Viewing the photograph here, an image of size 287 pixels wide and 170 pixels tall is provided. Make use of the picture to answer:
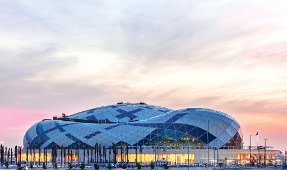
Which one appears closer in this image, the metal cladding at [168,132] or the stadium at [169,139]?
the stadium at [169,139]

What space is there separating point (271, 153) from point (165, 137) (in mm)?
38196

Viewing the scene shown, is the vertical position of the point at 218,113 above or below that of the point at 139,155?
above

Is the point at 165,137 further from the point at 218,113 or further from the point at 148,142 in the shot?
the point at 218,113

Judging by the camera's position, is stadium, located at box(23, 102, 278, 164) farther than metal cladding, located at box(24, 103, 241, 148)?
No

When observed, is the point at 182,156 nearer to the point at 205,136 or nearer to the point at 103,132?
the point at 205,136

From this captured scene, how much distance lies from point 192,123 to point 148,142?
15.7m

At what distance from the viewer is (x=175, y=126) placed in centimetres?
19088

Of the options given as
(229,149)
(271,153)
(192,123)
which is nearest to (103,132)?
(192,123)

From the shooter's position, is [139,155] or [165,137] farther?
[165,137]

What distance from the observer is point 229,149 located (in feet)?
610

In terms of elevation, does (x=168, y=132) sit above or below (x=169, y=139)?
above

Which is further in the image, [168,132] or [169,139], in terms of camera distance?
[168,132]

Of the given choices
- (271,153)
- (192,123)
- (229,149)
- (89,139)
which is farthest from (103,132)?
(271,153)

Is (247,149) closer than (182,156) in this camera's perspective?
No
